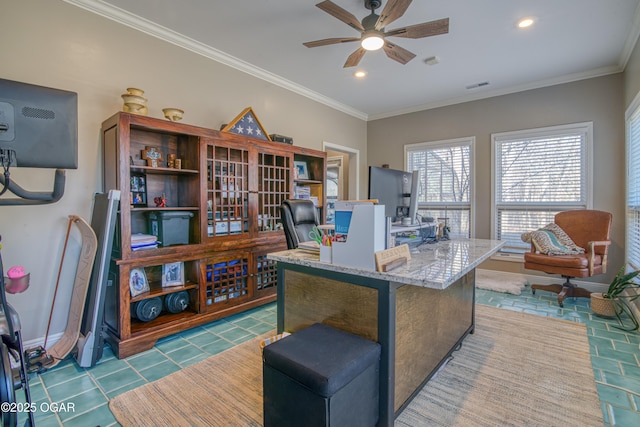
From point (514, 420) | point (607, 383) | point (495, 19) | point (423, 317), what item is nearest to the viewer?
point (514, 420)

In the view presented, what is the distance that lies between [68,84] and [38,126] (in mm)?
435

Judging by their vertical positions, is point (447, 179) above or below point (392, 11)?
below

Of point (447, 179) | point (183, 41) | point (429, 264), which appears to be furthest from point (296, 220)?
→ point (447, 179)

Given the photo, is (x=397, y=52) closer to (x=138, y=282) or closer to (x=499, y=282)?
(x=138, y=282)

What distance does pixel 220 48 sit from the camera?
129 inches

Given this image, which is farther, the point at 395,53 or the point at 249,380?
the point at 395,53

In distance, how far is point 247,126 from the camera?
330cm

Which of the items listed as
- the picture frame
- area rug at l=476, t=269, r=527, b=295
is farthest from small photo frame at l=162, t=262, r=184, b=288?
area rug at l=476, t=269, r=527, b=295

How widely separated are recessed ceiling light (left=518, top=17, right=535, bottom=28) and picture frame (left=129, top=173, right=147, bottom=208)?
3.74 metres

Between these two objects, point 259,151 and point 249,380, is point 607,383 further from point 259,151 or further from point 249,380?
point 259,151

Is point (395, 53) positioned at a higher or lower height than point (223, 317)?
higher

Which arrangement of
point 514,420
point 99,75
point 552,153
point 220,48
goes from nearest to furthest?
1. point 514,420
2. point 99,75
3. point 220,48
4. point 552,153

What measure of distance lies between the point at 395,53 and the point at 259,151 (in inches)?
66.1

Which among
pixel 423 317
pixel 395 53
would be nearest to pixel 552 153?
pixel 395 53
